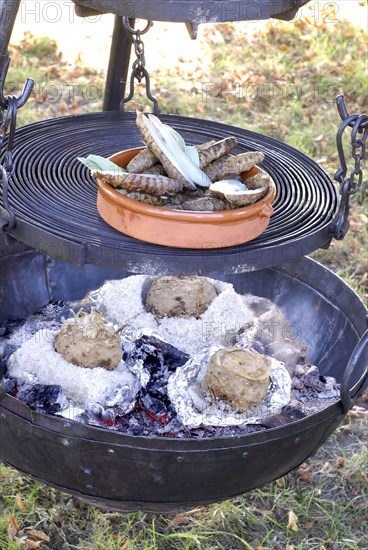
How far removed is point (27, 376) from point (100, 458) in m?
0.50

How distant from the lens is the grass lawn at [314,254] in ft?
8.90

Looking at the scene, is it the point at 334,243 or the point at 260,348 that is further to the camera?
the point at 334,243

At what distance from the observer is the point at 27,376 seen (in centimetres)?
250

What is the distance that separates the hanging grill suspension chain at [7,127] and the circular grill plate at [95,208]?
0.14 feet

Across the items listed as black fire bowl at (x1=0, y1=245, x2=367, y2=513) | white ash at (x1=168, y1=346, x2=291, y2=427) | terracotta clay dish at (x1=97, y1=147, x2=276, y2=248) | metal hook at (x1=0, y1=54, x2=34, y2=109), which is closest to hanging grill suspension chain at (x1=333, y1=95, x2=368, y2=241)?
terracotta clay dish at (x1=97, y1=147, x2=276, y2=248)

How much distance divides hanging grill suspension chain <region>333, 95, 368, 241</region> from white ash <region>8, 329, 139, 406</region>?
93 centimetres

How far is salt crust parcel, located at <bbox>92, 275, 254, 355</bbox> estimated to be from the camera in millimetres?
2768

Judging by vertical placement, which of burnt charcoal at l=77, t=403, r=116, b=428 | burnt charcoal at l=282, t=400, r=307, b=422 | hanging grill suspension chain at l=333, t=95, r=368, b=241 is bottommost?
burnt charcoal at l=282, t=400, r=307, b=422

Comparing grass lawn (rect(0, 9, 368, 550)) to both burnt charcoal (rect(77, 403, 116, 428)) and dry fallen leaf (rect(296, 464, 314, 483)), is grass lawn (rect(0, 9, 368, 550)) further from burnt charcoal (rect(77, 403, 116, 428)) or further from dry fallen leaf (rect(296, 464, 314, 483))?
burnt charcoal (rect(77, 403, 116, 428))

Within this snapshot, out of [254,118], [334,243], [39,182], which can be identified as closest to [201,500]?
[39,182]

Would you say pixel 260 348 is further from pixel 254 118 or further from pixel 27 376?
pixel 254 118

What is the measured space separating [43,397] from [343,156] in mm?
1245

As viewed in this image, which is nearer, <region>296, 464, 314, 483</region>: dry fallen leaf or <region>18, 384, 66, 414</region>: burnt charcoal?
<region>18, 384, 66, 414</region>: burnt charcoal

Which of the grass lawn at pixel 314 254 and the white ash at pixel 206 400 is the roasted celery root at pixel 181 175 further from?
the grass lawn at pixel 314 254
